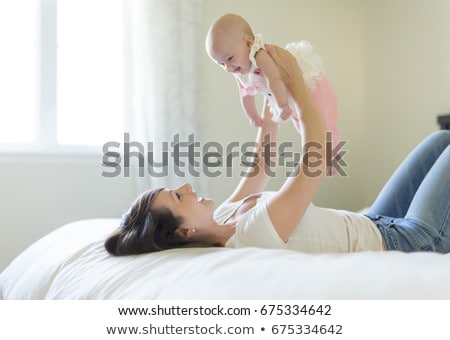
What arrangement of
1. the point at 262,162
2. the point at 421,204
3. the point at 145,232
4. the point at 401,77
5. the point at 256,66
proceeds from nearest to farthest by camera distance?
the point at 145,232 → the point at 421,204 → the point at 256,66 → the point at 262,162 → the point at 401,77

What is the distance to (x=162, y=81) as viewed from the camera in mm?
2432

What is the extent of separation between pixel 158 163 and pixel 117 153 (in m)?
0.21

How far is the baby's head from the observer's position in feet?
5.16

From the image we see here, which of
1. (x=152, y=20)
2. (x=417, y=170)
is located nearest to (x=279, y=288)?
(x=417, y=170)

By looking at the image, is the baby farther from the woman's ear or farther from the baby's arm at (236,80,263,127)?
the woman's ear

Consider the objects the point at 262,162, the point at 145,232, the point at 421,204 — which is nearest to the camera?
the point at 145,232

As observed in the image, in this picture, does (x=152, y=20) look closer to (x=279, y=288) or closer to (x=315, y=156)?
(x=315, y=156)

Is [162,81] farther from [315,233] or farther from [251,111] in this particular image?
[315,233]

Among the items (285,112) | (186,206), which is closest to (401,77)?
(285,112)

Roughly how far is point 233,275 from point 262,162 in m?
0.79

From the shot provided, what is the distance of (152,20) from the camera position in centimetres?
242

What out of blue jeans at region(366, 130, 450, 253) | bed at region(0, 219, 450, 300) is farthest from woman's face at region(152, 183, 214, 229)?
blue jeans at region(366, 130, 450, 253)

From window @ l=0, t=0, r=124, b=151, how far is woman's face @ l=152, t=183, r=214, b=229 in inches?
53.0

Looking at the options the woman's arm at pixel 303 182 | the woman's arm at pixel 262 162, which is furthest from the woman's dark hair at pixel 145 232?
the woman's arm at pixel 262 162
